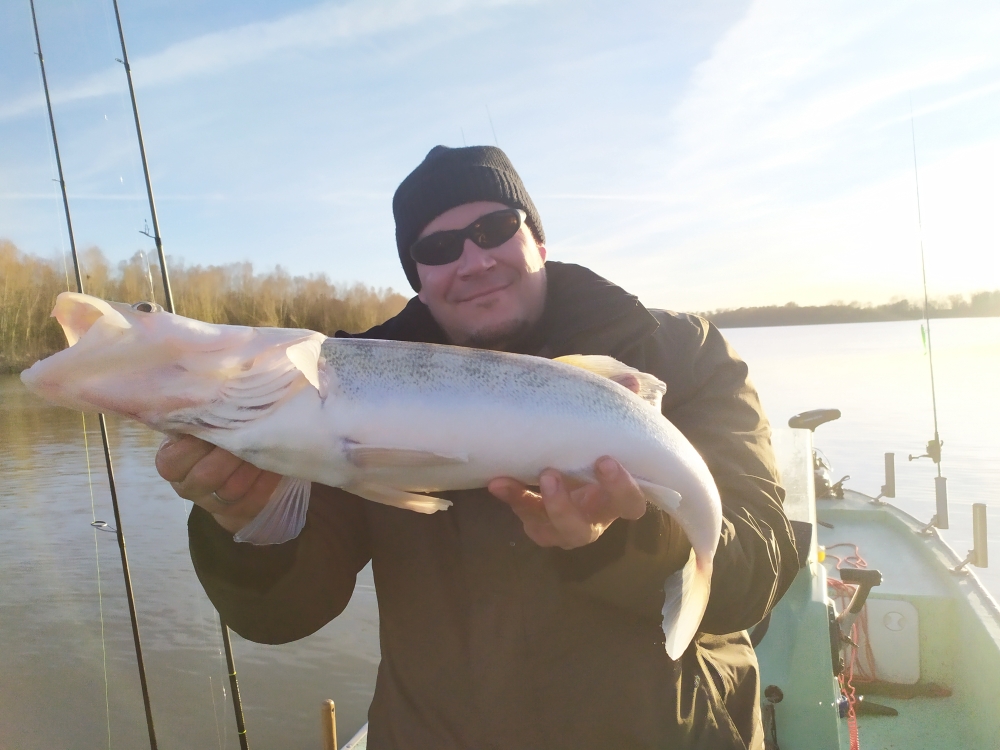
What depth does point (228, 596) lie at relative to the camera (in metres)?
2.22

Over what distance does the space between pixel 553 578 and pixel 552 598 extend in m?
0.07

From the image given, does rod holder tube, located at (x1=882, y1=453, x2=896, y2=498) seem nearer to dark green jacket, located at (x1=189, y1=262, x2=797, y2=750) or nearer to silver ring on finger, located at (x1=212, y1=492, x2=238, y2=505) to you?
dark green jacket, located at (x1=189, y1=262, x2=797, y2=750)

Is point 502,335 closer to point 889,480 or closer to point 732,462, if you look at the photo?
point 732,462

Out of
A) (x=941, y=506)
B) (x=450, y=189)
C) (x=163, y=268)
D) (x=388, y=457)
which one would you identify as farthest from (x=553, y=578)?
(x=941, y=506)

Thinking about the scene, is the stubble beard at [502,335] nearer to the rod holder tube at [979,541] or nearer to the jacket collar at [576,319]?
the jacket collar at [576,319]

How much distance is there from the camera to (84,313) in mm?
1737

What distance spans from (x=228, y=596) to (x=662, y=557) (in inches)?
61.8

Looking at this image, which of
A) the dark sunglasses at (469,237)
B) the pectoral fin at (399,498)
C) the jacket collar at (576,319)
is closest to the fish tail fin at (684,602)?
the pectoral fin at (399,498)

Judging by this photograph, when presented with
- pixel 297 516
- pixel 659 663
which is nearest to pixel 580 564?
pixel 659 663

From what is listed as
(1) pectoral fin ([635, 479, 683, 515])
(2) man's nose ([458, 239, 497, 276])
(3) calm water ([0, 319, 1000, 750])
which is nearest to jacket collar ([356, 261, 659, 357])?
(2) man's nose ([458, 239, 497, 276])

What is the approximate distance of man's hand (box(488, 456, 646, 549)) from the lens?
1839 mm

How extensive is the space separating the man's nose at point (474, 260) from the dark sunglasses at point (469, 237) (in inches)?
0.8

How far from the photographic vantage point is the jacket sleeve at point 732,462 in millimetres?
2121

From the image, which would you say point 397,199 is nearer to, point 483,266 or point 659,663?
point 483,266
